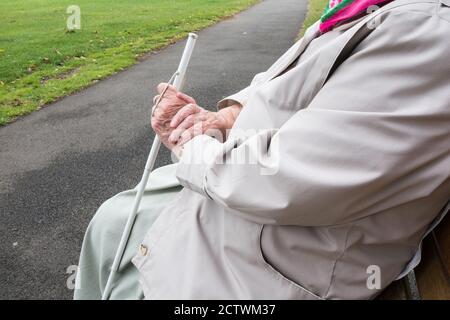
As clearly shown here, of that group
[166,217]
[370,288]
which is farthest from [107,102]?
[370,288]

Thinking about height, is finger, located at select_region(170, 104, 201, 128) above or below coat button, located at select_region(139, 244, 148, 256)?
above

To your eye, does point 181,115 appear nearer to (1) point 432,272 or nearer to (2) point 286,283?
(2) point 286,283

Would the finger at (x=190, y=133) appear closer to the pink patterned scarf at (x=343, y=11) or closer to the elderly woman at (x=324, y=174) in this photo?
the elderly woman at (x=324, y=174)

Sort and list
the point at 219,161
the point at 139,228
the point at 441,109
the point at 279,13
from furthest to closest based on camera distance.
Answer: the point at 279,13, the point at 139,228, the point at 219,161, the point at 441,109

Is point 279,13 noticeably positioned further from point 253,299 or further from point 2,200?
point 253,299

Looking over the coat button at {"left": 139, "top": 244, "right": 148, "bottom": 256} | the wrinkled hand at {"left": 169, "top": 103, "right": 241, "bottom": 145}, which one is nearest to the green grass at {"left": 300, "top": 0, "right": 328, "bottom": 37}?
the wrinkled hand at {"left": 169, "top": 103, "right": 241, "bottom": 145}

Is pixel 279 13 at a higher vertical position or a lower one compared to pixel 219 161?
lower

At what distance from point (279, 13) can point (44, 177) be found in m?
13.2

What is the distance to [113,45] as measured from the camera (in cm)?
912

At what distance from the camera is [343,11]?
4.50ft

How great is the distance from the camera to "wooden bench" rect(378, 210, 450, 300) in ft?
3.87

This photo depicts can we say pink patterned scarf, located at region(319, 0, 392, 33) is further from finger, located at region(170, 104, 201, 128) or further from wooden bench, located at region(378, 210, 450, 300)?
wooden bench, located at region(378, 210, 450, 300)

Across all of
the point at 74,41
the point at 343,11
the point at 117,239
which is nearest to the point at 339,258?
the point at 343,11

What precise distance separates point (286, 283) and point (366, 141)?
462 millimetres
